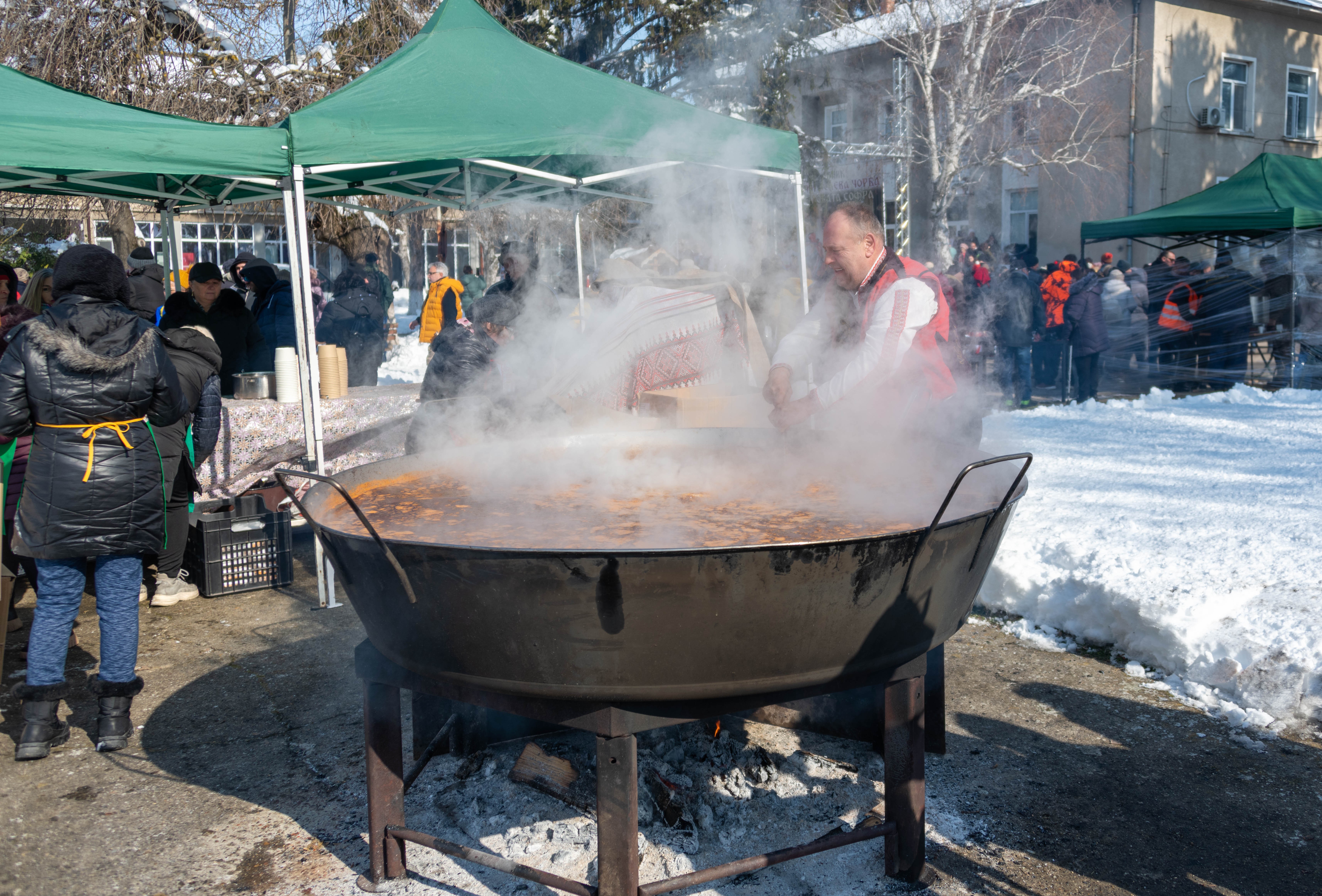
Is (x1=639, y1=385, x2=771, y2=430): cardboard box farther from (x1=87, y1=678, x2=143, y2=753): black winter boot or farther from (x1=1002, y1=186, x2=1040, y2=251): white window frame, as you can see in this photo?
(x1=1002, y1=186, x2=1040, y2=251): white window frame

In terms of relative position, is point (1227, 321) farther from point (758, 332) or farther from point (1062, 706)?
point (1062, 706)

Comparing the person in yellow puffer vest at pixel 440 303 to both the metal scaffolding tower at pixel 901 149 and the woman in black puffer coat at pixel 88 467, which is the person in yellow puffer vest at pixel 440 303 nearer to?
the woman in black puffer coat at pixel 88 467

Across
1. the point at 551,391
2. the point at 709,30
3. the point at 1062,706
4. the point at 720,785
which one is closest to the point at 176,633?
the point at 551,391

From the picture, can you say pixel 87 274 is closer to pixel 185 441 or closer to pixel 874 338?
pixel 185 441

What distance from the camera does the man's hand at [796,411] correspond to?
323 centimetres


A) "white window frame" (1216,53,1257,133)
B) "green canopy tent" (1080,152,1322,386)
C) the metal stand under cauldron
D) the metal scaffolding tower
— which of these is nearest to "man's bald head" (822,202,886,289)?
the metal stand under cauldron

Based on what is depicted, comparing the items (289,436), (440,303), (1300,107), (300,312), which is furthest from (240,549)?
(1300,107)

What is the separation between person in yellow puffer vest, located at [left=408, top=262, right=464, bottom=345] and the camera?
413 inches

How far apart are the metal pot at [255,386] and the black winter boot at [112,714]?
2.98 m

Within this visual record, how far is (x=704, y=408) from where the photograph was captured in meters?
5.91

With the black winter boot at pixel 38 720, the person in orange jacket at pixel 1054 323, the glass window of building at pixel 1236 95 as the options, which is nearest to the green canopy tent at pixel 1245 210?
the person in orange jacket at pixel 1054 323

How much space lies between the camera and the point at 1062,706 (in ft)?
11.6

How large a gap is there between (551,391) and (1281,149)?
892 inches

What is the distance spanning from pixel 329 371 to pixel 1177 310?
11.2 m
